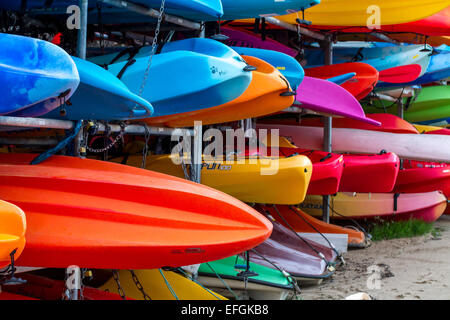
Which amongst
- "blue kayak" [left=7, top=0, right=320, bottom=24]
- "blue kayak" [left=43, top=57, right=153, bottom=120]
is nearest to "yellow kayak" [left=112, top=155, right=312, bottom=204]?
"blue kayak" [left=7, top=0, right=320, bottom=24]

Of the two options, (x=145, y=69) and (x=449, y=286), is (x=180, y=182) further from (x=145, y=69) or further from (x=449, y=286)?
(x=449, y=286)

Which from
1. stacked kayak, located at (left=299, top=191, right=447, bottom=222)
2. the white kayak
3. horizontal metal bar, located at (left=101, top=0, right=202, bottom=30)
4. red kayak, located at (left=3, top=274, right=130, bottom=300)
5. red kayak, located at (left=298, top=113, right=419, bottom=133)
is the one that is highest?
horizontal metal bar, located at (left=101, top=0, right=202, bottom=30)

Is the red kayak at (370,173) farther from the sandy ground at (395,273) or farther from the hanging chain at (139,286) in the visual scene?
the hanging chain at (139,286)

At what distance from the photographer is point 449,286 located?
4316mm

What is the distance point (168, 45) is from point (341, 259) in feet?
8.15

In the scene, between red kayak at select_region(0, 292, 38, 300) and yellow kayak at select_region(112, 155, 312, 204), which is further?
yellow kayak at select_region(112, 155, 312, 204)

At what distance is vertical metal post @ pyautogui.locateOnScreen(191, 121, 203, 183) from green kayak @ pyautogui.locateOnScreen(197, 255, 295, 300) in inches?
26.2

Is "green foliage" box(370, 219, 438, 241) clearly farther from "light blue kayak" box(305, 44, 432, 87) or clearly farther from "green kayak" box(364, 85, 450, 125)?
"green kayak" box(364, 85, 450, 125)

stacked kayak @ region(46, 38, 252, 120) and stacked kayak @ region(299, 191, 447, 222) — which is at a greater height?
stacked kayak @ region(46, 38, 252, 120)

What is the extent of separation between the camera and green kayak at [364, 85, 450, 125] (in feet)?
27.0

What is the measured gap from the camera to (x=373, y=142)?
22.1 feet

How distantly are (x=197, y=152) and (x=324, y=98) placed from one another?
169 centimetres

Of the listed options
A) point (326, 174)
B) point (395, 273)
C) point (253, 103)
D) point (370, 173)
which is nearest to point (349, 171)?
point (370, 173)
